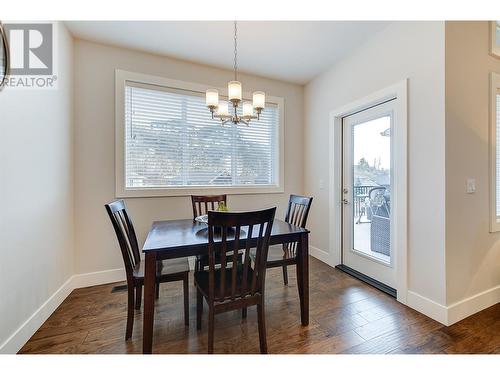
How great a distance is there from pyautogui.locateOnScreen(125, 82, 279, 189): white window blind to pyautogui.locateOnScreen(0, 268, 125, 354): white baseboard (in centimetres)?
106

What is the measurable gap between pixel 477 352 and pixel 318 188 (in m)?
2.18

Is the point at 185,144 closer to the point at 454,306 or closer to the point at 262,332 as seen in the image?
the point at 262,332

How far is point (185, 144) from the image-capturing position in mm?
2928

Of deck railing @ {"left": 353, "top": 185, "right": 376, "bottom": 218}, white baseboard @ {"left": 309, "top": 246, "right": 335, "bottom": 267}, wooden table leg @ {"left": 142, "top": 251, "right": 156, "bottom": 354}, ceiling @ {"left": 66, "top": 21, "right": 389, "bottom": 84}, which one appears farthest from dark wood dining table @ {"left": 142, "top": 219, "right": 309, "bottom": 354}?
ceiling @ {"left": 66, "top": 21, "right": 389, "bottom": 84}

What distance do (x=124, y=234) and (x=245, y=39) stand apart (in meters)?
2.31

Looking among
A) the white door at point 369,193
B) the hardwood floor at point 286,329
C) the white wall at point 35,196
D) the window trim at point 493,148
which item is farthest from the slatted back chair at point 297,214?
the white wall at point 35,196

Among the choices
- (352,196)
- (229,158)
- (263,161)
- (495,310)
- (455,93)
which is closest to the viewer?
(455,93)

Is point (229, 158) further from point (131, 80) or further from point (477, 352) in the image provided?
point (477, 352)

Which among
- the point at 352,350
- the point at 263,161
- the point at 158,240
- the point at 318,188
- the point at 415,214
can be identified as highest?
the point at 263,161

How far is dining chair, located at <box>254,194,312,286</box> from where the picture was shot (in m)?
2.03

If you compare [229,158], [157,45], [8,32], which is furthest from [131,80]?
[229,158]

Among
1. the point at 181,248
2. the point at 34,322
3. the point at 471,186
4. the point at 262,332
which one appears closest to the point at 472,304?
the point at 471,186

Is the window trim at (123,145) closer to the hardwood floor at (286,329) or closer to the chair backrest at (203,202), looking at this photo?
the chair backrest at (203,202)

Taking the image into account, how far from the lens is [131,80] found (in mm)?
2617
